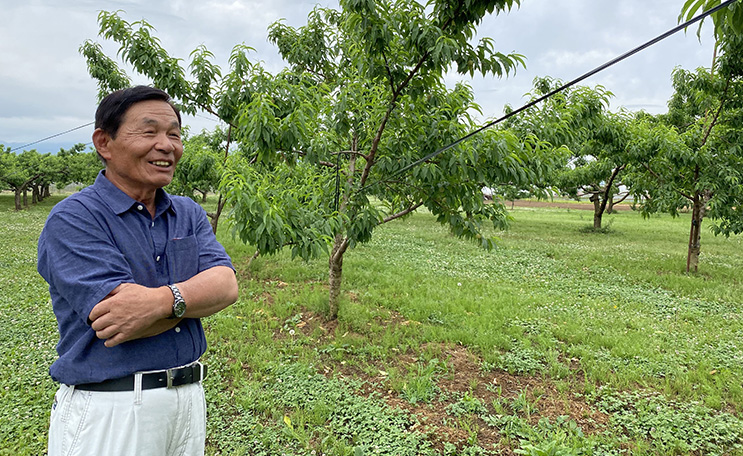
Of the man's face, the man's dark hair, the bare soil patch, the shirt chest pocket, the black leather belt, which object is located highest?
the man's dark hair

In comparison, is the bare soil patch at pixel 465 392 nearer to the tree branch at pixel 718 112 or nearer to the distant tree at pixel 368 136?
the distant tree at pixel 368 136

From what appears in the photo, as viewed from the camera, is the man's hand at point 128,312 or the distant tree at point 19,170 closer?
the man's hand at point 128,312

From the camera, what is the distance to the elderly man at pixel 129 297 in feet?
4.23

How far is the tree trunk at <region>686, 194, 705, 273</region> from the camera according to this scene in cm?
830

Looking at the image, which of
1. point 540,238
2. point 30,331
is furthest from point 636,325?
point 540,238

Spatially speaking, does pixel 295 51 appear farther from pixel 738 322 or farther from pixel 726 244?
pixel 726 244

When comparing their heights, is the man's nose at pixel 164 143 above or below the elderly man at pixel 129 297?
above

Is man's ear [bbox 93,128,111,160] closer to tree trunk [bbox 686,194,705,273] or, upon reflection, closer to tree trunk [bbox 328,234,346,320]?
tree trunk [bbox 328,234,346,320]

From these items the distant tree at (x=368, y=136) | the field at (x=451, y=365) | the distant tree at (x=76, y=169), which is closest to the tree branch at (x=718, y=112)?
the field at (x=451, y=365)

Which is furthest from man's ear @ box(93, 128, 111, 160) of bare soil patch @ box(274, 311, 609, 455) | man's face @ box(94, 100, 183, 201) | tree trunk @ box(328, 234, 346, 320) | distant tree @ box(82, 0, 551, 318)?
tree trunk @ box(328, 234, 346, 320)

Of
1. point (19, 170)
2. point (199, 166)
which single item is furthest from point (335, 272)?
point (19, 170)

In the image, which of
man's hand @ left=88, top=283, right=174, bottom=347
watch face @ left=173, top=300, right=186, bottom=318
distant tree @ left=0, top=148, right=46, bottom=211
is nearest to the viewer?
man's hand @ left=88, top=283, right=174, bottom=347

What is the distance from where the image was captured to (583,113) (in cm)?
493

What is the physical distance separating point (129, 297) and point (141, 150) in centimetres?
52
